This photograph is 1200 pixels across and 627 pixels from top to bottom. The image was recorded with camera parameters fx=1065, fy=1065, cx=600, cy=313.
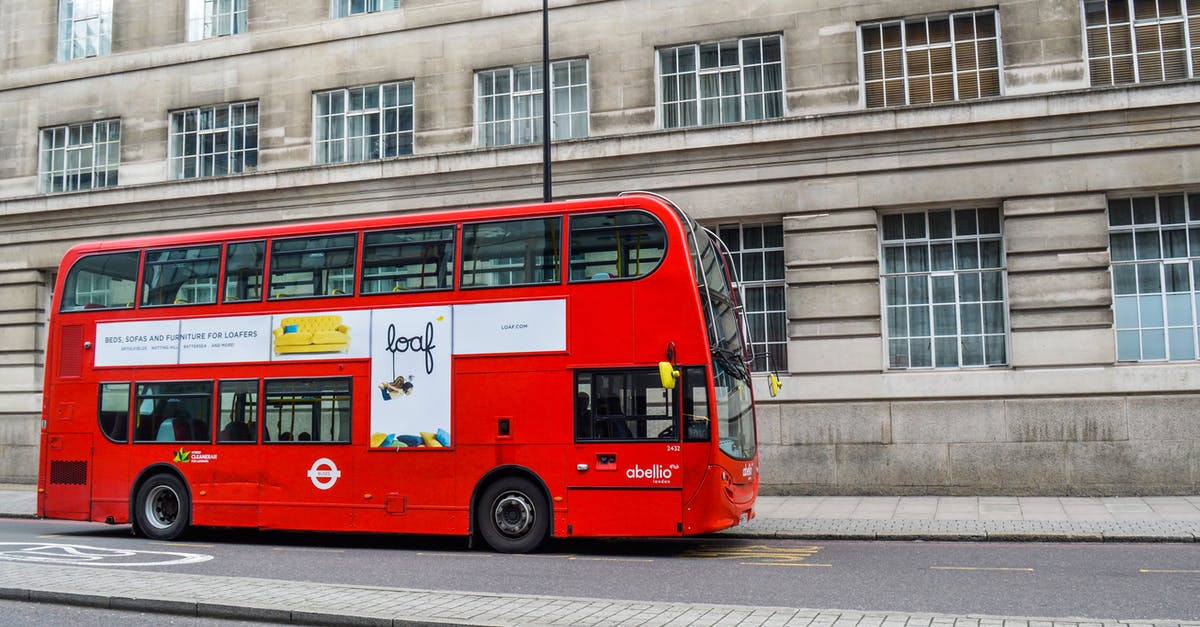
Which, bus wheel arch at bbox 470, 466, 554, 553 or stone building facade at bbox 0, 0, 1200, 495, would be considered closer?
bus wheel arch at bbox 470, 466, 554, 553

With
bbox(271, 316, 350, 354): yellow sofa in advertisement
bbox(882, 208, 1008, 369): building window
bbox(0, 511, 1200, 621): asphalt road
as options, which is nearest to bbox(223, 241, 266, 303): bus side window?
bbox(271, 316, 350, 354): yellow sofa in advertisement

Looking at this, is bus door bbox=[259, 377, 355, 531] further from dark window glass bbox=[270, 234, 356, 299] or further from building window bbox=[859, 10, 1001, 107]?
building window bbox=[859, 10, 1001, 107]

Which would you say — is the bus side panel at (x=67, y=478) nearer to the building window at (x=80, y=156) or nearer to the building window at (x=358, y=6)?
the building window at (x=80, y=156)

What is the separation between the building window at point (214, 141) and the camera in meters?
23.3

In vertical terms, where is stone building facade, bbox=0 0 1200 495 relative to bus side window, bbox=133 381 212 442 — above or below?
above

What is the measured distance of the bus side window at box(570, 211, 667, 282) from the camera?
12.4 m

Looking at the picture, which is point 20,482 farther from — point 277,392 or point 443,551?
point 443,551

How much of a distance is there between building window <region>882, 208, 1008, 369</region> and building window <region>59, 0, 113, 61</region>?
60.1ft

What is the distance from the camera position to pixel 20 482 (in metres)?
23.9

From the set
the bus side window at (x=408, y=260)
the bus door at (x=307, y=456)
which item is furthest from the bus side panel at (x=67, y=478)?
the bus side window at (x=408, y=260)

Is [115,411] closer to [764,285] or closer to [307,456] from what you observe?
[307,456]

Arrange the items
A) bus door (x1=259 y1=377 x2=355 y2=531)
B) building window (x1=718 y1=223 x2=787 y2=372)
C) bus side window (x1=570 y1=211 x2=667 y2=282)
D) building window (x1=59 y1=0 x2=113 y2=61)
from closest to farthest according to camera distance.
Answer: bus side window (x1=570 y1=211 x2=667 y2=282), bus door (x1=259 y1=377 x2=355 y2=531), building window (x1=718 y1=223 x2=787 y2=372), building window (x1=59 y1=0 x2=113 y2=61)

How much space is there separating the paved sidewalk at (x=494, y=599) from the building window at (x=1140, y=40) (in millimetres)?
7581

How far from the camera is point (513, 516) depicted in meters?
12.9
